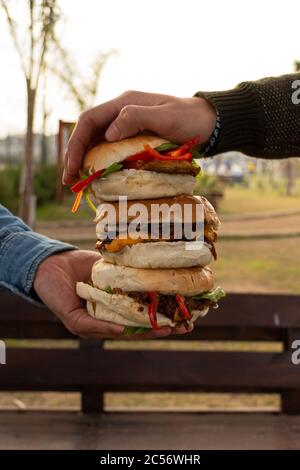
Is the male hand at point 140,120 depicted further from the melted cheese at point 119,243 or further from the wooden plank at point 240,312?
the wooden plank at point 240,312

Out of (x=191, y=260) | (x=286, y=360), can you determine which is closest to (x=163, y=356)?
(x=286, y=360)

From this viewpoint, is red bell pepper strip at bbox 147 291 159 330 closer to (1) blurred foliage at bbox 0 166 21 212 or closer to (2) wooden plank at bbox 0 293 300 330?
(2) wooden plank at bbox 0 293 300 330

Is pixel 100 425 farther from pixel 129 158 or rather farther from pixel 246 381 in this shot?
pixel 129 158

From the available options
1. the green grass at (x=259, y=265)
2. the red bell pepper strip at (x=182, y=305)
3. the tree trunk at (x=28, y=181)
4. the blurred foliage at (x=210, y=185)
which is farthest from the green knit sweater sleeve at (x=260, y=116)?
the blurred foliage at (x=210, y=185)

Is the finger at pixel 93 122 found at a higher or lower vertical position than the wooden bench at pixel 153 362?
higher

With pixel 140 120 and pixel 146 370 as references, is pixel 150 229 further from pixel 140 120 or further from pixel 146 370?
pixel 146 370

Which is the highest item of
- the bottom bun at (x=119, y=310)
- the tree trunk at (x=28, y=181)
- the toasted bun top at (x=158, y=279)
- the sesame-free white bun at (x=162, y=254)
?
the tree trunk at (x=28, y=181)
